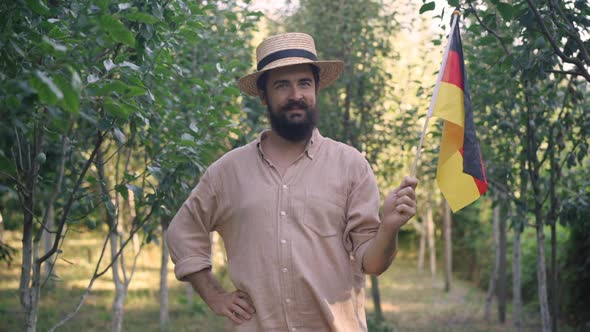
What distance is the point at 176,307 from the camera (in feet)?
42.7

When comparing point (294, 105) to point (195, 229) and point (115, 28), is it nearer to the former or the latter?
point (195, 229)

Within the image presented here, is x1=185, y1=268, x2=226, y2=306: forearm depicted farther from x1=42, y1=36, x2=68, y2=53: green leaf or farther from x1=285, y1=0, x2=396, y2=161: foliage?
x1=285, y1=0, x2=396, y2=161: foliage

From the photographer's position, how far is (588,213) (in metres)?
6.00

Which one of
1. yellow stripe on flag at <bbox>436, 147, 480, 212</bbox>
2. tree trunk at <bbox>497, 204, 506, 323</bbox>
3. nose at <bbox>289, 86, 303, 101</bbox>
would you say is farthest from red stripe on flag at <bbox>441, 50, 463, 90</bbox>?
tree trunk at <bbox>497, 204, 506, 323</bbox>

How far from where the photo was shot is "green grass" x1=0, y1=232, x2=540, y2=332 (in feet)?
36.1

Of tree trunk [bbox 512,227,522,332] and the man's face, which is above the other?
the man's face

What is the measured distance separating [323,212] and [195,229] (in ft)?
2.02

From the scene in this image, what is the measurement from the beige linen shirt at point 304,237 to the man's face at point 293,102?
0.09 metres

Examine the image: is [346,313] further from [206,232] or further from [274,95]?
[274,95]

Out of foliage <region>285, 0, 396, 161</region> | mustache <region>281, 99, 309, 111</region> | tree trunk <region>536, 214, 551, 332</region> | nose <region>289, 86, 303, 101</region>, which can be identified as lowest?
tree trunk <region>536, 214, 551, 332</region>

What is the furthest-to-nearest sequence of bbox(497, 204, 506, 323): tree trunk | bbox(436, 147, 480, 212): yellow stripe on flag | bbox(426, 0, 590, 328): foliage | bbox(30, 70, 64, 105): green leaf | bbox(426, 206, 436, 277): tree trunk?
bbox(426, 206, 436, 277): tree trunk → bbox(497, 204, 506, 323): tree trunk → bbox(426, 0, 590, 328): foliage → bbox(436, 147, 480, 212): yellow stripe on flag → bbox(30, 70, 64, 105): green leaf

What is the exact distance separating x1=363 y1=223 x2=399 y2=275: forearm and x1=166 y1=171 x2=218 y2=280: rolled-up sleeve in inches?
29.4

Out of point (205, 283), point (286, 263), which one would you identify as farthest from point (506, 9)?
point (205, 283)

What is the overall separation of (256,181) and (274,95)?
391mm
